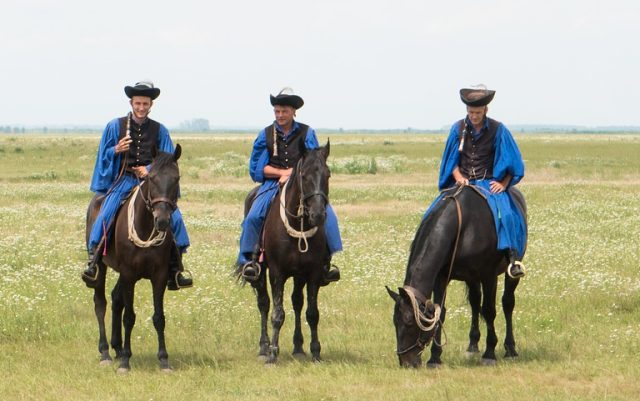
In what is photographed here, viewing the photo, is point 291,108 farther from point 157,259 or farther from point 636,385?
point 636,385

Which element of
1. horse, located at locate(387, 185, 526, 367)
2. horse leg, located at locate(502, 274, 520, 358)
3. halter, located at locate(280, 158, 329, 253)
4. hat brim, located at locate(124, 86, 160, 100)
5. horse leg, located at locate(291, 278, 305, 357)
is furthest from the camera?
horse leg, located at locate(291, 278, 305, 357)

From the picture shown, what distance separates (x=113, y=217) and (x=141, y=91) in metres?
1.58

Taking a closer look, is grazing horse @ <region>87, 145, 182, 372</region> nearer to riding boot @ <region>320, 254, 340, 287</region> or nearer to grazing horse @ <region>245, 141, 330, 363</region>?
grazing horse @ <region>245, 141, 330, 363</region>

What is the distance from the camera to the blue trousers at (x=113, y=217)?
1130 centimetres

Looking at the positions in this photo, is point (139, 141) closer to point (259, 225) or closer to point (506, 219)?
point (259, 225)

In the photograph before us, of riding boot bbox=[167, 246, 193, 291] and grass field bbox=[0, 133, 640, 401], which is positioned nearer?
grass field bbox=[0, 133, 640, 401]

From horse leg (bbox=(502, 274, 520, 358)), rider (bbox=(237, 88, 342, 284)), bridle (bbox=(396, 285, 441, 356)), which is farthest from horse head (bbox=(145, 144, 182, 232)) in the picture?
horse leg (bbox=(502, 274, 520, 358))

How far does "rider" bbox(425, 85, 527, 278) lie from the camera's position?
11.3 metres

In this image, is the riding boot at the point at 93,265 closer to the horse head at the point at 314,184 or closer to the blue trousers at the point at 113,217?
the blue trousers at the point at 113,217

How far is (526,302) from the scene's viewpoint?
14.5 meters

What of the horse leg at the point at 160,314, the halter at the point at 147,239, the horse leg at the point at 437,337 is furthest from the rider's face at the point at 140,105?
the horse leg at the point at 437,337

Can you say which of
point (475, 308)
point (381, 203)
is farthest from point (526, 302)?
point (381, 203)

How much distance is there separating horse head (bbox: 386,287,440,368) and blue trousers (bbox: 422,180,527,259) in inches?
46.3

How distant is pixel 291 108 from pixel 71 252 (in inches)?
385
